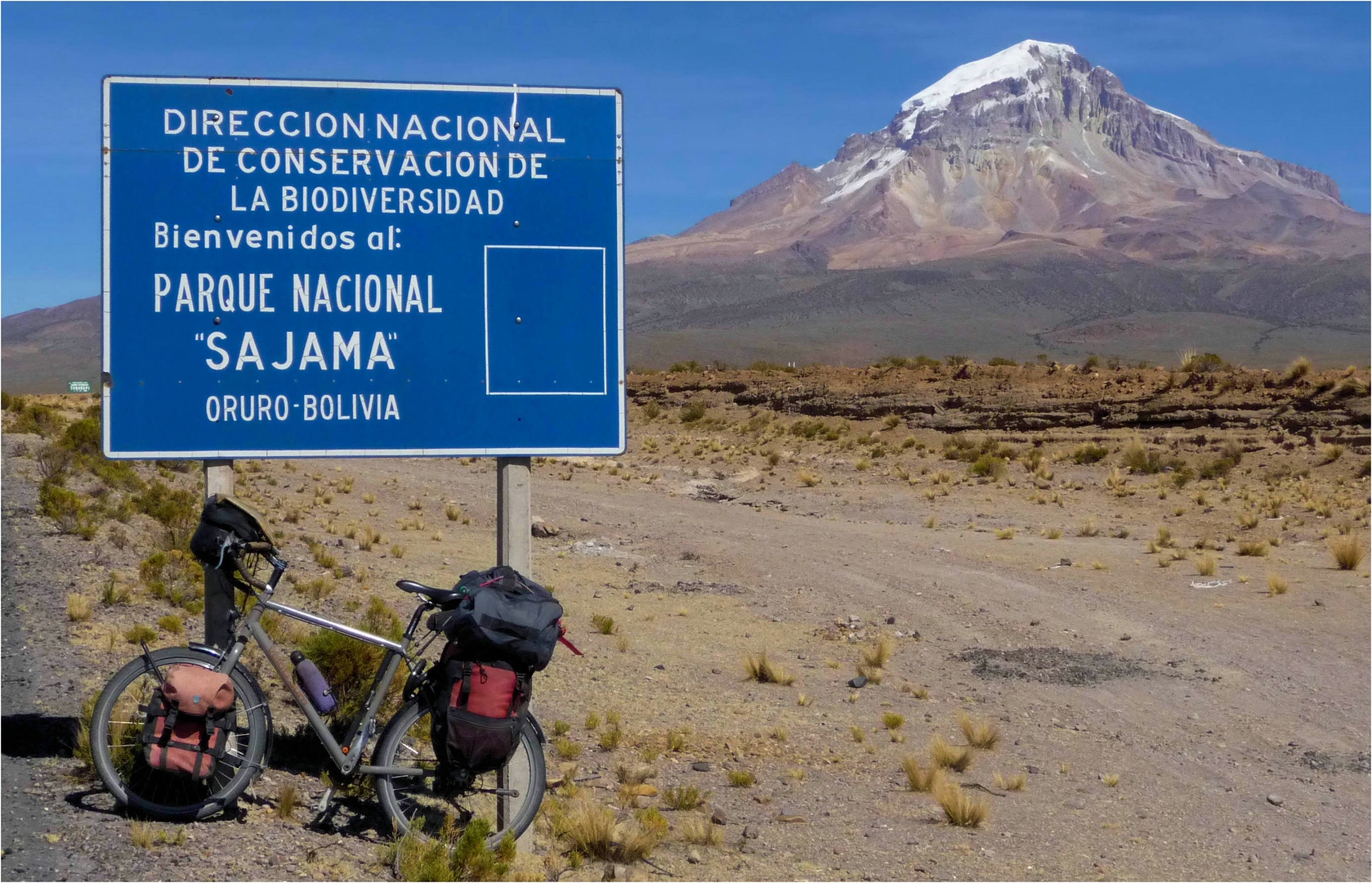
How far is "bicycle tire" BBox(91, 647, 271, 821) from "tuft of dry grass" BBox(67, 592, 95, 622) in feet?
10.9

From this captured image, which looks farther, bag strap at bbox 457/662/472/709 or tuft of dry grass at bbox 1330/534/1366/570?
tuft of dry grass at bbox 1330/534/1366/570

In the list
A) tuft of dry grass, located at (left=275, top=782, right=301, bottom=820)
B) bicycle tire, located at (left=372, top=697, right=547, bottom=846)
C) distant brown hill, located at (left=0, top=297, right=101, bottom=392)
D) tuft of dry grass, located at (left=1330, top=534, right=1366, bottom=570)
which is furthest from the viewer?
distant brown hill, located at (left=0, top=297, right=101, bottom=392)

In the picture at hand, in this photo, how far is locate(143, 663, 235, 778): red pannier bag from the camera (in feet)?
14.6

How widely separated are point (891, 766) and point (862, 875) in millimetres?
2025

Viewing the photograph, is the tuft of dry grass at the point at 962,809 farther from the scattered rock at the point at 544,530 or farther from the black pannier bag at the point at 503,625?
the scattered rock at the point at 544,530

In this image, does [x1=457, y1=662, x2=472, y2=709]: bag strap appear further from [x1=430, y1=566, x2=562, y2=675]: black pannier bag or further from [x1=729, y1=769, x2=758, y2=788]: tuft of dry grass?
[x1=729, y1=769, x2=758, y2=788]: tuft of dry grass

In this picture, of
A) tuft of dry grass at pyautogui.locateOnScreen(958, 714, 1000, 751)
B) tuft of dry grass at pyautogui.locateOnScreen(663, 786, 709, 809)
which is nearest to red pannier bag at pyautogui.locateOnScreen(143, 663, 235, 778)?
tuft of dry grass at pyautogui.locateOnScreen(663, 786, 709, 809)

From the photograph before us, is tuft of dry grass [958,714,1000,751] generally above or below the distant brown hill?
below

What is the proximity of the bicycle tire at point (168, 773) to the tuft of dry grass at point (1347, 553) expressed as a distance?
15626mm

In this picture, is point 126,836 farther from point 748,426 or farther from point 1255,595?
point 748,426

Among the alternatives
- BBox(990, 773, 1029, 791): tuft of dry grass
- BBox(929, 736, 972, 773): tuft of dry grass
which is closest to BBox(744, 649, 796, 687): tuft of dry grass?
BBox(929, 736, 972, 773): tuft of dry grass

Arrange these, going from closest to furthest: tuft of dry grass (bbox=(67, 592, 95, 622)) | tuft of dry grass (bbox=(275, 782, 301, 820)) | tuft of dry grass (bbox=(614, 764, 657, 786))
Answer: tuft of dry grass (bbox=(275, 782, 301, 820))
tuft of dry grass (bbox=(614, 764, 657, 786))
tuft of dry grass (bbox=(67, 592, 95, 622))

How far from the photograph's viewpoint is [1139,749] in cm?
851

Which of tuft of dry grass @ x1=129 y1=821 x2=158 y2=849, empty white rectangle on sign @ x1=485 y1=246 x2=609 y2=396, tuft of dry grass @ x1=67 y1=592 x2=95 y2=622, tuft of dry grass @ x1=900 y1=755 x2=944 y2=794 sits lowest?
tuft of dry grass @ x1=900 y1=755 x2=944 y2=794
